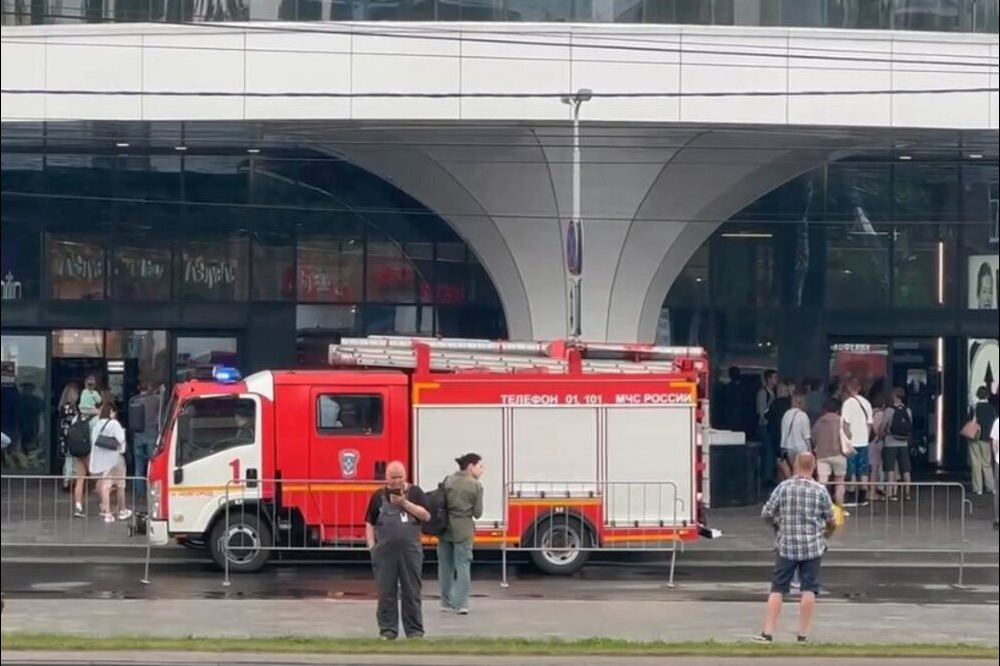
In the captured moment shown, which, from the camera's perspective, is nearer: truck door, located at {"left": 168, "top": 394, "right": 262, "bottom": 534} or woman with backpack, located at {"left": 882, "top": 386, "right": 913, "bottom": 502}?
truck door, located at {"left": 168, "top": 394, "right": 262, "bottom": 534}

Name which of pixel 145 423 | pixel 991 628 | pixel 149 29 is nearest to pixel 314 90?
pixel 149 29

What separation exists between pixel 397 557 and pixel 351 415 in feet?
18.4

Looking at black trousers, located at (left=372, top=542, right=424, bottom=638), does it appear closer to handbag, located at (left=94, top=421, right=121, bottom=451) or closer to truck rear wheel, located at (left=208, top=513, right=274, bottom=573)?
truck rear wheel, located at (left=208, top=513, right=274, bottom=573)

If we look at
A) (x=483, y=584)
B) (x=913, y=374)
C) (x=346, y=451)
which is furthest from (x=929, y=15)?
(x=483, y=584)

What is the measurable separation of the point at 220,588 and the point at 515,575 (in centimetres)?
346

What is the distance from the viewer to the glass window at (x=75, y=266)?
98.7ft

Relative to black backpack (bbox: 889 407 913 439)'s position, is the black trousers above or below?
below

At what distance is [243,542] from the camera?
63.8 feet

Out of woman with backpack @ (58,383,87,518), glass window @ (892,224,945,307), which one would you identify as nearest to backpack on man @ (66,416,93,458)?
woman with backpack @ (58,383,87,518)

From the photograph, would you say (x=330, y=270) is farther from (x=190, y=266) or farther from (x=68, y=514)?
(x=68, y=514)

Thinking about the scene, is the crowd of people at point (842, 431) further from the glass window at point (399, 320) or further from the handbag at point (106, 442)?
the handbag at point (106, 442)

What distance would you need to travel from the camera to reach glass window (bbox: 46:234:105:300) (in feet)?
98.7

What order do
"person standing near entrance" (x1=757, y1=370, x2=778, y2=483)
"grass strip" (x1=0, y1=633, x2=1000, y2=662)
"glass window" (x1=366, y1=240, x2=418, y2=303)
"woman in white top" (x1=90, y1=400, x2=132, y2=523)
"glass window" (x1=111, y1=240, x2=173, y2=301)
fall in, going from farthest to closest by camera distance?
"glass window" (x1=366, y1=240, x2=418, y2=303) < "glass window" (x1=111, y1=240, x2=173, y2=301) < "person standing near entrance" (x1=757, y1=370, x2=778, y2=483) < "woman in white top" (x1=90, y1=400, x2=132, y2=523) < "grass strip" (x1=0, y1=633, x2=1000, y2=662)

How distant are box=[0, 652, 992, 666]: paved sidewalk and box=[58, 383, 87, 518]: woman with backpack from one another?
10281mm
